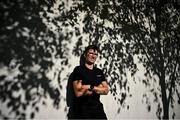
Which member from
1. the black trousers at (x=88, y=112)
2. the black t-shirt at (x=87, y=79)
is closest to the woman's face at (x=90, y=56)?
the black t-shirt at (x=87, y=79)

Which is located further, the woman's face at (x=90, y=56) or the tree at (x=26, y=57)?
the woman's face at (x=90, y=56)

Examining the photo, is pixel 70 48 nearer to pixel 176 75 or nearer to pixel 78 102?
pixel 78 102

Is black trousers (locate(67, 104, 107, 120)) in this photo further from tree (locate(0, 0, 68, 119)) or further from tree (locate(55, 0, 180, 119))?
tree (locate(55, 0, 180, 119))

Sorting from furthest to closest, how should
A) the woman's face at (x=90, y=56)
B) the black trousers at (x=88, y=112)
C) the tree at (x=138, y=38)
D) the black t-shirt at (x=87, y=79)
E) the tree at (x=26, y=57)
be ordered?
the tree at (x=138, y=38), the woman's face at (x=90, y=56), the black t-shirt at (x=87, y=79), the black trousers at (x=88, y=112), the tree at (x=26, y=57)

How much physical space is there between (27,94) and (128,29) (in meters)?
4.04

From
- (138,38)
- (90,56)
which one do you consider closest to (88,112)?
(90,56)

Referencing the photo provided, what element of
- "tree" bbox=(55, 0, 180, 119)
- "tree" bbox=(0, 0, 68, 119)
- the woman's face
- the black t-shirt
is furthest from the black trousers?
"tree" bbox=(55, 0, 180, 119)

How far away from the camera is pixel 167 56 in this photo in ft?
29.7

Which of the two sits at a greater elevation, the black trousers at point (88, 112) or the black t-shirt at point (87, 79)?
the black t-shirt at point (87, 79)

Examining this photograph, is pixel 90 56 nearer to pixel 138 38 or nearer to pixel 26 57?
pixel 26 57

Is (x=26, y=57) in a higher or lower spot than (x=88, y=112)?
higher

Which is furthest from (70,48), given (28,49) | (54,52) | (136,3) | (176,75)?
(176,75)

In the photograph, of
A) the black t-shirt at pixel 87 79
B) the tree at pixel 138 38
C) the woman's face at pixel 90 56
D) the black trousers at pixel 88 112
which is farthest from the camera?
the tree at pixel 138 38

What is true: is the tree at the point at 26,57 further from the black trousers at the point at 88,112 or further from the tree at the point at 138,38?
the tree at the point at 138,38
